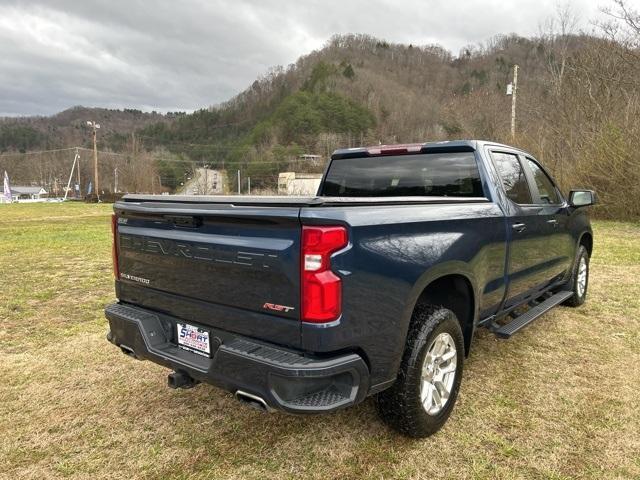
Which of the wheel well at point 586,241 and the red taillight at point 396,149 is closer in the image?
the red taillight at point 396,149

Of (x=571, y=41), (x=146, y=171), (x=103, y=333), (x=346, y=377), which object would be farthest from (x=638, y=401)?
(x=146, y=171)

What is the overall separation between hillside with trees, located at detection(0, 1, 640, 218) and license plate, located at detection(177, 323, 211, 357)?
18161 millimetres

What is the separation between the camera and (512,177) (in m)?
3.98

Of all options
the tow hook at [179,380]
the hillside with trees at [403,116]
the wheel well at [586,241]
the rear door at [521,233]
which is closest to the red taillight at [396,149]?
the rear door at [521,233]

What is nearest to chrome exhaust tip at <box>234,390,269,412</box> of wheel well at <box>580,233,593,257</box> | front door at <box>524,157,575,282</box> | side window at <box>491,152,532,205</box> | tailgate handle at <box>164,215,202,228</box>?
tailgate handle at <box>164,215,202,228</box>

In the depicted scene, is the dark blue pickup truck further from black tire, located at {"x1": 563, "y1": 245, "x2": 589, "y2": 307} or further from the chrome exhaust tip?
black tire, located at {"x1": 563, "y1": 245, "x2": 589, "y2": 307}

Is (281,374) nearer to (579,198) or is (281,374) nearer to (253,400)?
(253,400)

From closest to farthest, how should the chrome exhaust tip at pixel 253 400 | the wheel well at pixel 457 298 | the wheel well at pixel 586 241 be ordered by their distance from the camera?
1. the chrome exhaust tip at pixel 253 400
2. the wheel well at pixel 457 298
3. the wheel well at pixel 586 241

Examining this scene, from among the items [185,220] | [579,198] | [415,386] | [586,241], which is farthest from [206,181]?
[415,386]

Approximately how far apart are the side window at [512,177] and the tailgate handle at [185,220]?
8.19ft

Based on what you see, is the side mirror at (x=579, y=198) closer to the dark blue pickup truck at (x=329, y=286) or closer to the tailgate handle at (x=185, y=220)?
the dark blue pickup truck at (x=329, y=286)

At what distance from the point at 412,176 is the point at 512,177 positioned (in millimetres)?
930

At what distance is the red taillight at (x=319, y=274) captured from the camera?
2090 millimetres

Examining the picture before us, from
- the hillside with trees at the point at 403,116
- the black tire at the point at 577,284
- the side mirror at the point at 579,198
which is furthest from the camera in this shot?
the hillside with trees at the point at 403,116
